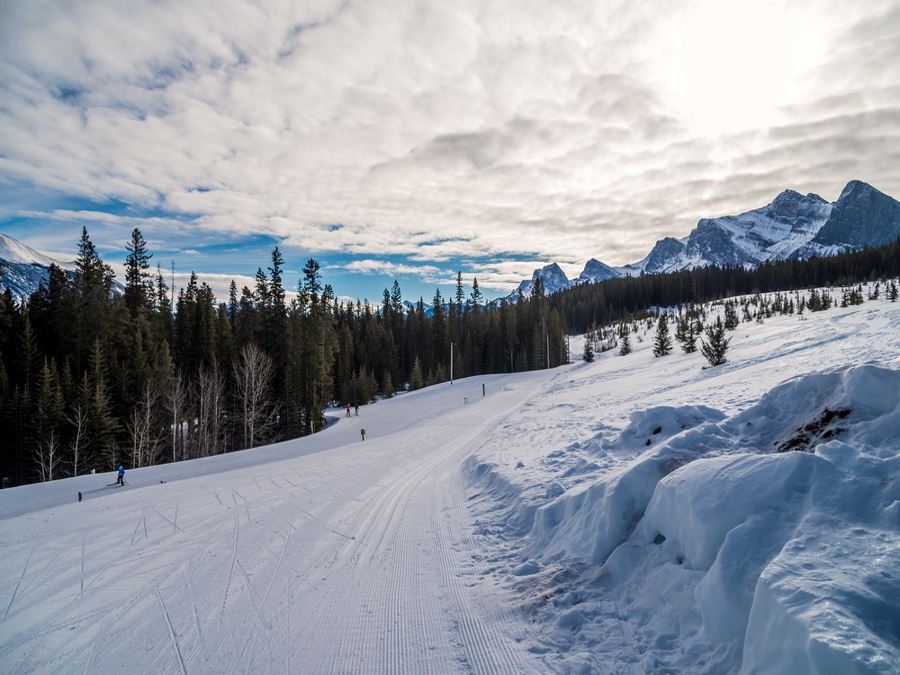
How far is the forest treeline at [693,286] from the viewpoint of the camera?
3821 inches

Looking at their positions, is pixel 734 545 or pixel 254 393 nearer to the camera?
pixel 734 545

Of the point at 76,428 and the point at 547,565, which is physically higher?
the point at 547,565

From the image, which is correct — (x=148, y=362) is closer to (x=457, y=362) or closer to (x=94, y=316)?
(x=94, y=316)

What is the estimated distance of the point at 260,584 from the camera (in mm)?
6648

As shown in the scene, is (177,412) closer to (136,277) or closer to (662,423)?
(136,277)

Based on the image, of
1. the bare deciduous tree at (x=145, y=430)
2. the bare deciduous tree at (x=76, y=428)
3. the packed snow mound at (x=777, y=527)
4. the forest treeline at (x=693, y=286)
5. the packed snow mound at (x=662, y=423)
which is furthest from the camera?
the forest treeline at (x=693, y=286)

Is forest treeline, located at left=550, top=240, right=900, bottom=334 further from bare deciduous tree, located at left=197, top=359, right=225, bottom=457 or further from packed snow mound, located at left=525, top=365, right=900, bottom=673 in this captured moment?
packed snow mound, located at left=525, top=365, right=900, bottom=673

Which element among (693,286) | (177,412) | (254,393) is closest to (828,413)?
(254,393)

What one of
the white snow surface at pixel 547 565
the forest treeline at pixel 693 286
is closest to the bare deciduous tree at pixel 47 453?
the white snow surface at pixel 547 565

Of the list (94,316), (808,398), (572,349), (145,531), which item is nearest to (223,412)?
(94,316)

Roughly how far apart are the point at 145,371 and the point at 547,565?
36495mm

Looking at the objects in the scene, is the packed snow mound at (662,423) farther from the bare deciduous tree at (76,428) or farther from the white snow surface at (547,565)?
the bare deciduous tree at (76,428)

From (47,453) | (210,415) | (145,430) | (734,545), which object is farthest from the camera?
(210,415)

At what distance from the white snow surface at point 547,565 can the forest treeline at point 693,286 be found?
91.9 meters
